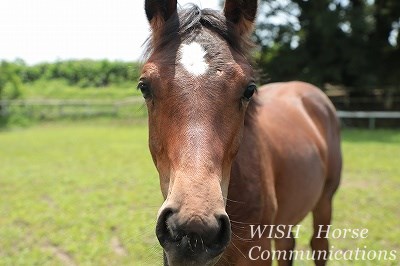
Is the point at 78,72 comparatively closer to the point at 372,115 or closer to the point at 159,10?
the point at 372,115

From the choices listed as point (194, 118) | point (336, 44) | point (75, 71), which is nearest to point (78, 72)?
point (75, 71)

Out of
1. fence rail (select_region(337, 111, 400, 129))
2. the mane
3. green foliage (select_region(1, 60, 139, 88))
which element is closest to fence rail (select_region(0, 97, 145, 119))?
green foliage (select_region(1, 60, 139, 88))

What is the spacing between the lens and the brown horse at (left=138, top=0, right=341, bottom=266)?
159 cm

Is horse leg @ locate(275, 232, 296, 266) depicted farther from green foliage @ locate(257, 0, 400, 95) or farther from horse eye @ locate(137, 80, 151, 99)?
green foliage @ locate(257, 0, 400, 95)

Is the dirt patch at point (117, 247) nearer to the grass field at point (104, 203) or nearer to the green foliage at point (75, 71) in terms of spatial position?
the grass field at point (104, 203)

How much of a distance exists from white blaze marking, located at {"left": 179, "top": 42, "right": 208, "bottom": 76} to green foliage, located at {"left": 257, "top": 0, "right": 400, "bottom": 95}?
17219mm

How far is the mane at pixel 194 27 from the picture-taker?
2.12 m

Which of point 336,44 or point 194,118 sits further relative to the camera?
point 336,44

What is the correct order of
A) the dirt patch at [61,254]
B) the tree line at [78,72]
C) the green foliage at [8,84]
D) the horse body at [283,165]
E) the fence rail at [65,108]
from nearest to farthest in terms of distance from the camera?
the horse body at [283,165] → the dirt patch at [61,254] → the fence rail at [65,108] → the green foliage at [8,84] → the tree line at [78,72]

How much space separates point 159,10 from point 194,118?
881mm

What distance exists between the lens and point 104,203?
271 inches

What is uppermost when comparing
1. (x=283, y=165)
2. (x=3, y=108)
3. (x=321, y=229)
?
(x=283, y=165)

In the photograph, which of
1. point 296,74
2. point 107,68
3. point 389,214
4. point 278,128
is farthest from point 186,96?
point 107,68

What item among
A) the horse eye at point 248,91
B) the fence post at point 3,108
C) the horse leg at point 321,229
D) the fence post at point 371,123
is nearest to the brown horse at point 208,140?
the horse eye at point 248,91
